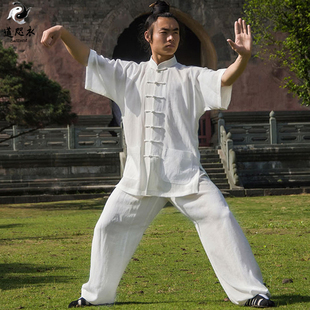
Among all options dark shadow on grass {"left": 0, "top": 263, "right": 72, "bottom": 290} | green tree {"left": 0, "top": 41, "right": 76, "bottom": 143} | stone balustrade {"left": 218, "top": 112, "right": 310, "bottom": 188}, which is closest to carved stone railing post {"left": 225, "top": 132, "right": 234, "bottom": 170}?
stone balustrade {"left": 218, "top": 112, "right": 310, "bottom": 188}

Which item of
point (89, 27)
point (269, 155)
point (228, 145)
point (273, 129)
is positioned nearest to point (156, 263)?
point (228, 145)

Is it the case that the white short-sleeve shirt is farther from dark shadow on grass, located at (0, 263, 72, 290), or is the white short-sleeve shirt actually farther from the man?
dark shadow on grass, located at (0, 263, 72, 290)

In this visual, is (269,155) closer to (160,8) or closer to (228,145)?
(228,145)

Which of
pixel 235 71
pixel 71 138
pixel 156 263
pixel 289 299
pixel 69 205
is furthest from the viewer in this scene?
pixel 71 138

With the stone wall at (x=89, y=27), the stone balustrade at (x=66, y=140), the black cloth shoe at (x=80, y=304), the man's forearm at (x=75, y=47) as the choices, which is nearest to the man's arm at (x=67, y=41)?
the man's forearm at (x=75, y=47)

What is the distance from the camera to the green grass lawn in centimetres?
462

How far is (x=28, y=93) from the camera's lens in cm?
1513

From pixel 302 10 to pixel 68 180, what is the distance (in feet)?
25.9

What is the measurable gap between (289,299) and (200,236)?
30.3 inches

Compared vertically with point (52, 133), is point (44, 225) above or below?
below

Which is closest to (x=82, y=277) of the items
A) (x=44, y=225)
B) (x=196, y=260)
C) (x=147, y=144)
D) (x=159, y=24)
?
(x=196, y=260)

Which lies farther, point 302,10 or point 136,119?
point 302,10

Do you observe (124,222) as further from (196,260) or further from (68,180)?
(68,180)

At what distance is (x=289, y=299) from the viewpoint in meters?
4.43
